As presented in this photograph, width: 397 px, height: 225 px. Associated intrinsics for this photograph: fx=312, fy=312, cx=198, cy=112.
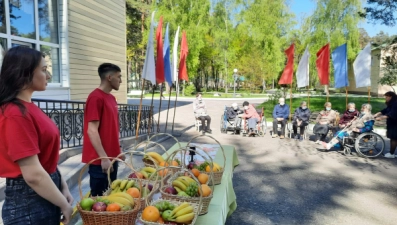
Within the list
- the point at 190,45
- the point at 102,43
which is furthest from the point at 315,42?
the point at 102,43

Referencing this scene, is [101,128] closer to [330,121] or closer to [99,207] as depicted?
[99,207]

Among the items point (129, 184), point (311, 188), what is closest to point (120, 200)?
point (129, 184)

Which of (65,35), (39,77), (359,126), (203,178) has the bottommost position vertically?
(359,126)

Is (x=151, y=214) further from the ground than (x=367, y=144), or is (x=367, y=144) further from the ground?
(x=151, y=214)

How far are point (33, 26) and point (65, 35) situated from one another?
109cm

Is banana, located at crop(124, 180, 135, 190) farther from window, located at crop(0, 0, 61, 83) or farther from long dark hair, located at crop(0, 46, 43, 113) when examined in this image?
window, located at crop(0, 0, 61, 83)

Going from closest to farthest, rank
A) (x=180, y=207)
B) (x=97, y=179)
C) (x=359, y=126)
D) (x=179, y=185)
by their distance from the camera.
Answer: (x=180, y=207) → (x=179, y=185) → (x=97, y=179) → (x=359, y=126)

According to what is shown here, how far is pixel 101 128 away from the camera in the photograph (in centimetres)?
300

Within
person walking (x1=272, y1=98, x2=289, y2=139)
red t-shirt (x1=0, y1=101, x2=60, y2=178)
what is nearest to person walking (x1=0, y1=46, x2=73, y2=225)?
red t-shirt (x1=0, y1=101, x2=60, y2=178)

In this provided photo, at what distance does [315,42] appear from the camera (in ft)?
126

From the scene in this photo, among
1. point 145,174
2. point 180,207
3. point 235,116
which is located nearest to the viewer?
point 180,207

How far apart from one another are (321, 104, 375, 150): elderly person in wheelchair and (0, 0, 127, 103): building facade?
829cm

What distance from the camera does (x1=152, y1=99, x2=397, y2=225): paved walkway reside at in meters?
Result: 4.64

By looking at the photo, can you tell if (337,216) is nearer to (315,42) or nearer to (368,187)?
(368,187)
